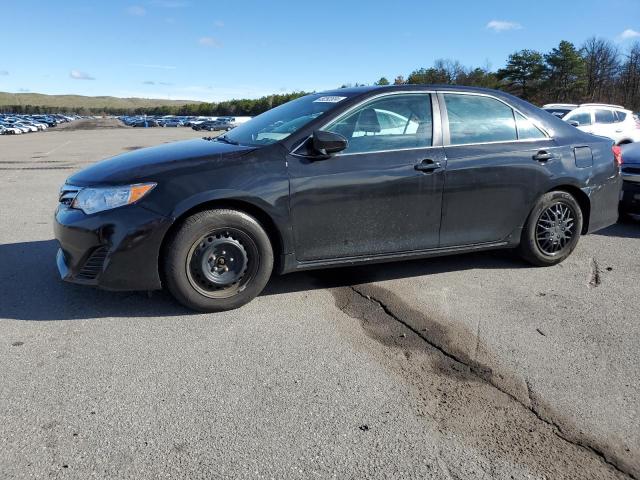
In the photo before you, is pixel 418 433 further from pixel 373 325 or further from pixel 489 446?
pixel 373 325

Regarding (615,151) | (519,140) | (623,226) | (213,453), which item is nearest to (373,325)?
(213,453)

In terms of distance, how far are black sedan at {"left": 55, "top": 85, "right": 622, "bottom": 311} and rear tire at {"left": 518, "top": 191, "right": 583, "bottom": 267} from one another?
12mm

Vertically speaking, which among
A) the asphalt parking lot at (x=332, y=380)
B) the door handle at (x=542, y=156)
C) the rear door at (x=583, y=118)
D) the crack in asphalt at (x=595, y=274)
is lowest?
the asphalt parking lot at (x=332, y=380)

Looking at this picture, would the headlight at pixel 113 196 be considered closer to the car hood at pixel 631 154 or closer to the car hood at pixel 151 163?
the car hood at pixel 151 163

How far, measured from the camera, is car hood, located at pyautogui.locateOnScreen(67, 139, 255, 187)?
145 inches

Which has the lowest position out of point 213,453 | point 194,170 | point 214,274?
point 213,453

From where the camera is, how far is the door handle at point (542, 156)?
469 cm

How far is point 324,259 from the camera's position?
406 cm

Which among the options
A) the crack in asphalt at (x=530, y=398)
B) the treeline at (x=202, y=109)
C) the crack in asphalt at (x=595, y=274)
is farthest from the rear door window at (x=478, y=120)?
the treeline at (x=202, y=109)

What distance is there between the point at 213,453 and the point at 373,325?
166cm

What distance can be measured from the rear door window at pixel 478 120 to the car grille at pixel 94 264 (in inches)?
113

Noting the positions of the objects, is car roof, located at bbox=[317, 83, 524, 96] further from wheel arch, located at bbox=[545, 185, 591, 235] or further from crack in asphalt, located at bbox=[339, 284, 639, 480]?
crack in asphalt, located at bbox=[339, 284, 639, 480]

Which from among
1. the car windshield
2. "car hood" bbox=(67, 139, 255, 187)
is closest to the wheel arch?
the car windshield

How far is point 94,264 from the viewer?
3631mm
